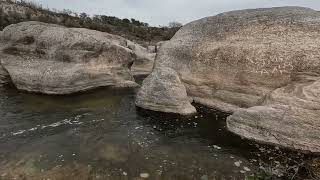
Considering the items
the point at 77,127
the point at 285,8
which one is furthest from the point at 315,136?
the point at 77,127

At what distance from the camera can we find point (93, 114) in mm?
→ 15258

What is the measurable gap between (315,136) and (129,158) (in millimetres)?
5443

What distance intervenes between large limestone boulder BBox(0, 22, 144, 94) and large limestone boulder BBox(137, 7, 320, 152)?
2958mm

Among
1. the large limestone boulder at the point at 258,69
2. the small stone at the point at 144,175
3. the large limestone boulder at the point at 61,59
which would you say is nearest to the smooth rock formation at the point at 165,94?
the large limestone boulder at the point at 258,69

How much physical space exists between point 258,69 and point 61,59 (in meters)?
9.93

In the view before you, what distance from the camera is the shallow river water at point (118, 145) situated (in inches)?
392

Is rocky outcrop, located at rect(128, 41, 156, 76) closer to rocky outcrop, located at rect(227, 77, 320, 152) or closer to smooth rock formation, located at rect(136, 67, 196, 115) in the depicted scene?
smooth rock formation, located at rect(136, 67, 196, 115)

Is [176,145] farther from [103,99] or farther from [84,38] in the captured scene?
[84,38]

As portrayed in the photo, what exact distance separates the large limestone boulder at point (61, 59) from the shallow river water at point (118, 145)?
1.84 meters

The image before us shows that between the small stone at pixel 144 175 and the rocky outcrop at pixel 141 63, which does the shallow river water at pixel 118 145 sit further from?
the rocky outcrop at pixel 141 63

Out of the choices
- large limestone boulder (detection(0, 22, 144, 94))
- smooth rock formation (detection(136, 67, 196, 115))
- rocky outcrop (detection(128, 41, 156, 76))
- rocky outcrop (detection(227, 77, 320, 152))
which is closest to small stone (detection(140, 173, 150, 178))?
rocky outcrop (detection(227, 77, 320, 152))

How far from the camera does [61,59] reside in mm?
18891

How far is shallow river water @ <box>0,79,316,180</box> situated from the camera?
9953mm

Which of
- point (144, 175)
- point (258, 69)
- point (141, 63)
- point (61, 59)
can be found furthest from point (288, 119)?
point (141, 63)
